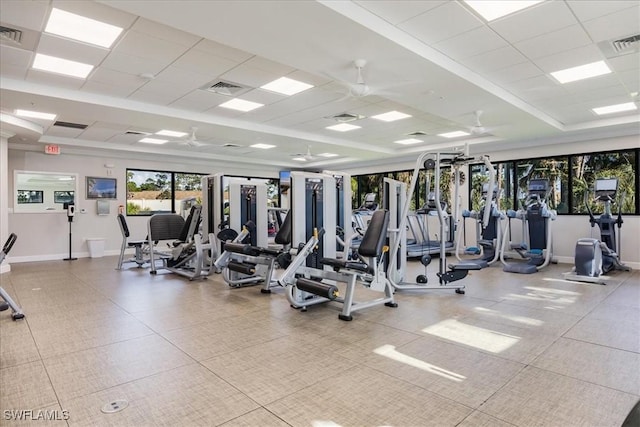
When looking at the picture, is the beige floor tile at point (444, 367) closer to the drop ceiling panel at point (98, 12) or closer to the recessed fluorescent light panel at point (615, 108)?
the drop ceiling panel at point (98, 12)

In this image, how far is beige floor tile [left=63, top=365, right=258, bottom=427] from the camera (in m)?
2.07

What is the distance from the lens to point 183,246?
22.5 feet

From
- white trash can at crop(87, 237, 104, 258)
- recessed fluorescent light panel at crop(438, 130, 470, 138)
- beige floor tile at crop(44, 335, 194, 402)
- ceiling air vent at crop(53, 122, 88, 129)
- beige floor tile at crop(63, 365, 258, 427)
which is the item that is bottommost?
beige floor tile at crop(63, 365, 258, 427)

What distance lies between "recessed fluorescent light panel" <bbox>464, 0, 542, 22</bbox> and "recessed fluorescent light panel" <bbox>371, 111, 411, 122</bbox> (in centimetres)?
348

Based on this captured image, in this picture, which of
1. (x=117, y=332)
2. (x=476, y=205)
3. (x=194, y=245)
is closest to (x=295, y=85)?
(x=194, y=245)

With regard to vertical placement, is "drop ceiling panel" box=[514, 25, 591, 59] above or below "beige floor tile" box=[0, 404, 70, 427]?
above

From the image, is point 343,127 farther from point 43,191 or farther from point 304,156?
point 43,191

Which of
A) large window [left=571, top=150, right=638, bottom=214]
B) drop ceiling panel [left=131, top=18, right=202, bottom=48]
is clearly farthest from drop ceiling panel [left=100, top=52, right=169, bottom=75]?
large window [left=571, top=150, right=638, bottom=214]

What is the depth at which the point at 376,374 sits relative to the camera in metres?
2.64

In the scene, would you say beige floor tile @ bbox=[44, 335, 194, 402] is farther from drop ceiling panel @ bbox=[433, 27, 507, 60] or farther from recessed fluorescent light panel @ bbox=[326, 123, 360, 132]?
recessed fluorescent light panel @ bbox=[326, 123, 360, 132]

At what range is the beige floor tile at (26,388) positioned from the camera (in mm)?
2242

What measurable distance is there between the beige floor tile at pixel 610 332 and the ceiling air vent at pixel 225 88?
16.4 ft

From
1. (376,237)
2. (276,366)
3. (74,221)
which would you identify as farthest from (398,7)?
(74,221)

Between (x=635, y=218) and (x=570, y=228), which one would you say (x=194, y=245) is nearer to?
(x=570, y=228)
